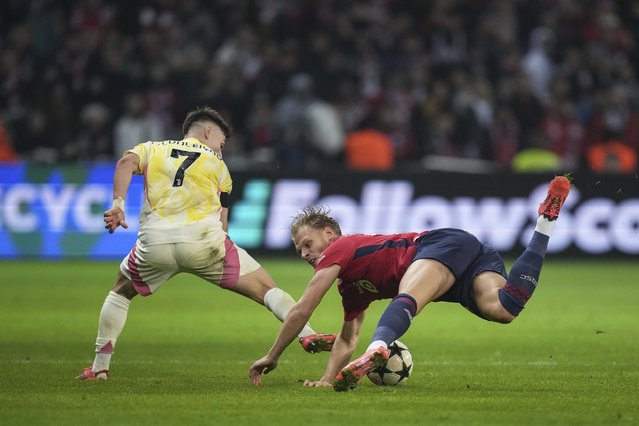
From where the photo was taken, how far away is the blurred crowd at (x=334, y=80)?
68.3 ft

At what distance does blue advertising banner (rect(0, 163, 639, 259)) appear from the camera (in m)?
18.6

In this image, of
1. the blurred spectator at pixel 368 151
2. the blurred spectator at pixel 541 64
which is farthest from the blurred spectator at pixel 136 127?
the blurred spectator at pixel 541 64

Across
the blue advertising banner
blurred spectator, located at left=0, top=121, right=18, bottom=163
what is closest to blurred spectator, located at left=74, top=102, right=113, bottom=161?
blurred spectator, located at left=0, top=121, right=18, bottom=163

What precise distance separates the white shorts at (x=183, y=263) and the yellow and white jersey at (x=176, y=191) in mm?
64

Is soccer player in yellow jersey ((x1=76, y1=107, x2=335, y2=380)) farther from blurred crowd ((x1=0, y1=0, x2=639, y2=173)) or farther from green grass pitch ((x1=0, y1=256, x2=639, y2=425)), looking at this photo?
blurred crowd ((x1=0, y1=0, x2=639, y2=173))

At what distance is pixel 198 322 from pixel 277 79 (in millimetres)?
9843

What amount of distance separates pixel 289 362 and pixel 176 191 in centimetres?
204

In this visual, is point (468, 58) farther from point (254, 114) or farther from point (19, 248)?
point (19, 248)

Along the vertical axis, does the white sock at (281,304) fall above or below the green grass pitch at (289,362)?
above

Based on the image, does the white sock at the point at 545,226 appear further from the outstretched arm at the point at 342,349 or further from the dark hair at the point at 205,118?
the dark hair at the point at 205,118

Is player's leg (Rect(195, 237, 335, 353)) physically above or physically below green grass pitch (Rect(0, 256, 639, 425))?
above

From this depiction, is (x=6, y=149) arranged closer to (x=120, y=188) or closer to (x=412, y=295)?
(x=120, y=188)

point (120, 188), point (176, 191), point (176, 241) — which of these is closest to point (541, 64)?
point (176, 191)

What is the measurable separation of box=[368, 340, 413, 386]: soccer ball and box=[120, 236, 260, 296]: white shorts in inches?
46.8
